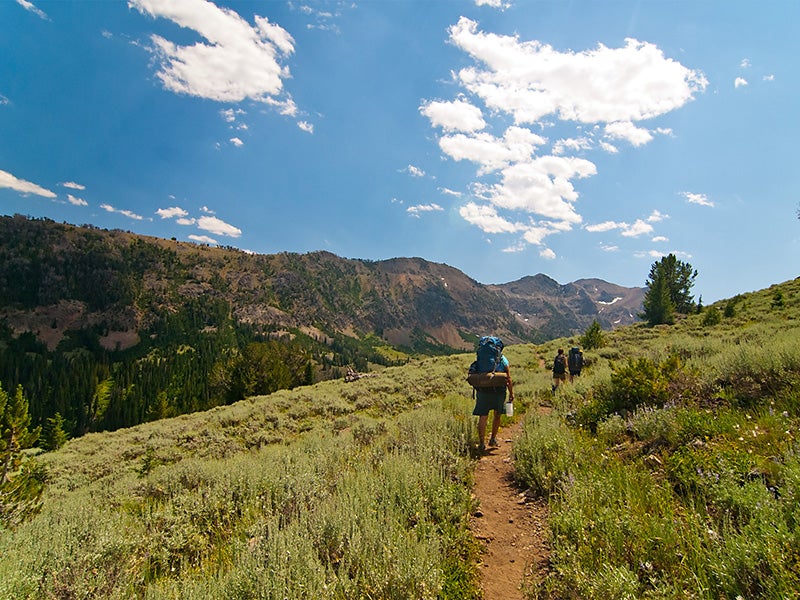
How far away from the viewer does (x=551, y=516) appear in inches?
166

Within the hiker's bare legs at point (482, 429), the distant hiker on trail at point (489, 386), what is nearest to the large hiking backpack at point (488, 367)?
the distant hiker on trail at point (489, 386)

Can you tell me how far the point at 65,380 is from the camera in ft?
358

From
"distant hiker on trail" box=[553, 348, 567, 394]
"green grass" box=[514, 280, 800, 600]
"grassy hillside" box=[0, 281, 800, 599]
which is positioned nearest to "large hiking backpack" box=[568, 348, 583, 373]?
"distant hiker on trail" box=[553, 348, 567, 394]

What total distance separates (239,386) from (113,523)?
48.2 m

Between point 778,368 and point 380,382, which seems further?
point 380,382

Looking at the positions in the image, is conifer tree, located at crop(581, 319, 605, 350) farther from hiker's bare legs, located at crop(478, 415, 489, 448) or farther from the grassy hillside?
hiker's bare legs, located at crop(478, 415, 489, 448)

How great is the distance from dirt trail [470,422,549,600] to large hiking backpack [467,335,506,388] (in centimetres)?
176

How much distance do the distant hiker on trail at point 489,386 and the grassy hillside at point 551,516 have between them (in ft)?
1.76

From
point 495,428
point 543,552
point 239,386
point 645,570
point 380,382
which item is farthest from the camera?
point 239,386

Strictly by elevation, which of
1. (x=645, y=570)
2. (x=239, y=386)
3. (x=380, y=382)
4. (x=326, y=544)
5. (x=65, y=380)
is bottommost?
(x=65, y=380)

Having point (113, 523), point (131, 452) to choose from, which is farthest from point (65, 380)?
point (113, 523)

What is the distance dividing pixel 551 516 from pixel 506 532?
0.73m

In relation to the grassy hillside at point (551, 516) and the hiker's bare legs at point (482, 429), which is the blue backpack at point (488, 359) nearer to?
the hiker's bare legs at point (482, 429)

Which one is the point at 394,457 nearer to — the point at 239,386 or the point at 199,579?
the point at 199,579
